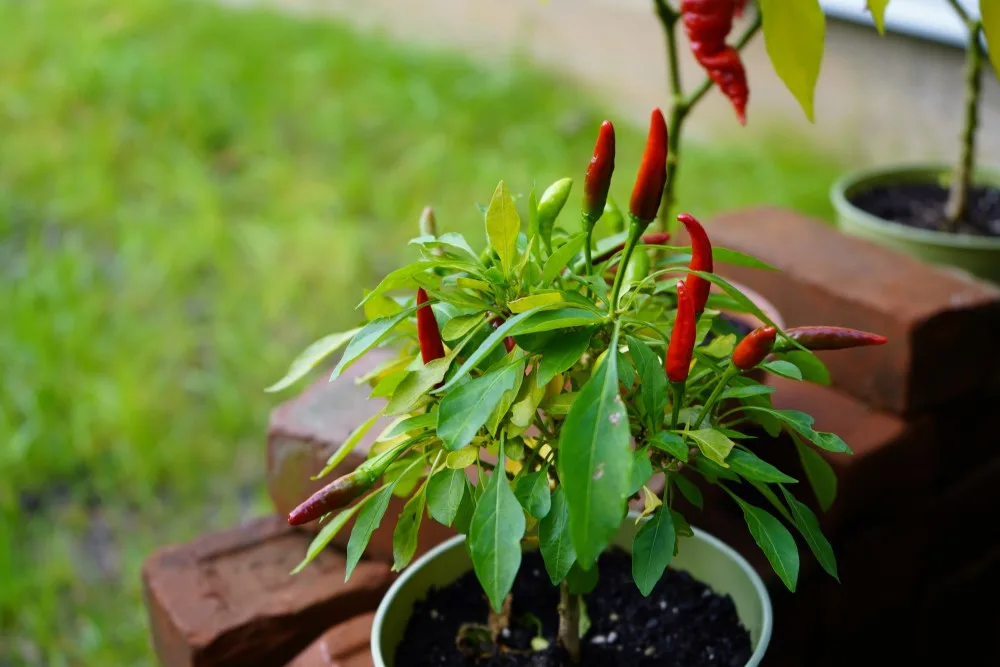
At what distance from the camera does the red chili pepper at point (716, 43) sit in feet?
3.94

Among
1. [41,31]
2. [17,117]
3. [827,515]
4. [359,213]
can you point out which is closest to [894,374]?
[827,515]

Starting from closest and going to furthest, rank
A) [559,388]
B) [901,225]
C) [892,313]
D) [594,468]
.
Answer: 1. [594,468]
2. [559,388]
3. [892,313]
4. [901,225]

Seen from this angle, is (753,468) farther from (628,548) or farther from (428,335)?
(628,548)

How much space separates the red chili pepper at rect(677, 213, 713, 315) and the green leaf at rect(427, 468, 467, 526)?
8.8 inches

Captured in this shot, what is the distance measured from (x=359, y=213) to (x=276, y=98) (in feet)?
2.43

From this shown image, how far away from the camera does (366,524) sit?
833 millimetres

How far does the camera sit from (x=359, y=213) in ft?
9.62

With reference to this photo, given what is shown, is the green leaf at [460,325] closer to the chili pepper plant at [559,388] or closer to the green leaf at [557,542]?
the chili pepper plant at [559,388]

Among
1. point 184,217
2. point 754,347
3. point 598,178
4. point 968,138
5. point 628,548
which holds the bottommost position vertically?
point 184,217

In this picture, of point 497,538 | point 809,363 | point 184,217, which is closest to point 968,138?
point 809,363

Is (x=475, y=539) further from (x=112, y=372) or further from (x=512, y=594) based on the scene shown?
(x=112, y=372)

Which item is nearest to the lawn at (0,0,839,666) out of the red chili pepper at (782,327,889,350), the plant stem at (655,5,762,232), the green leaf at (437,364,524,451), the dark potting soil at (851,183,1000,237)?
the dark potting soil at (851,183,1000,237)

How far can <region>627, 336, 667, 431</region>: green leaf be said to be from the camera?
2.53ft

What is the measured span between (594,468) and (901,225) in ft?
4.21
